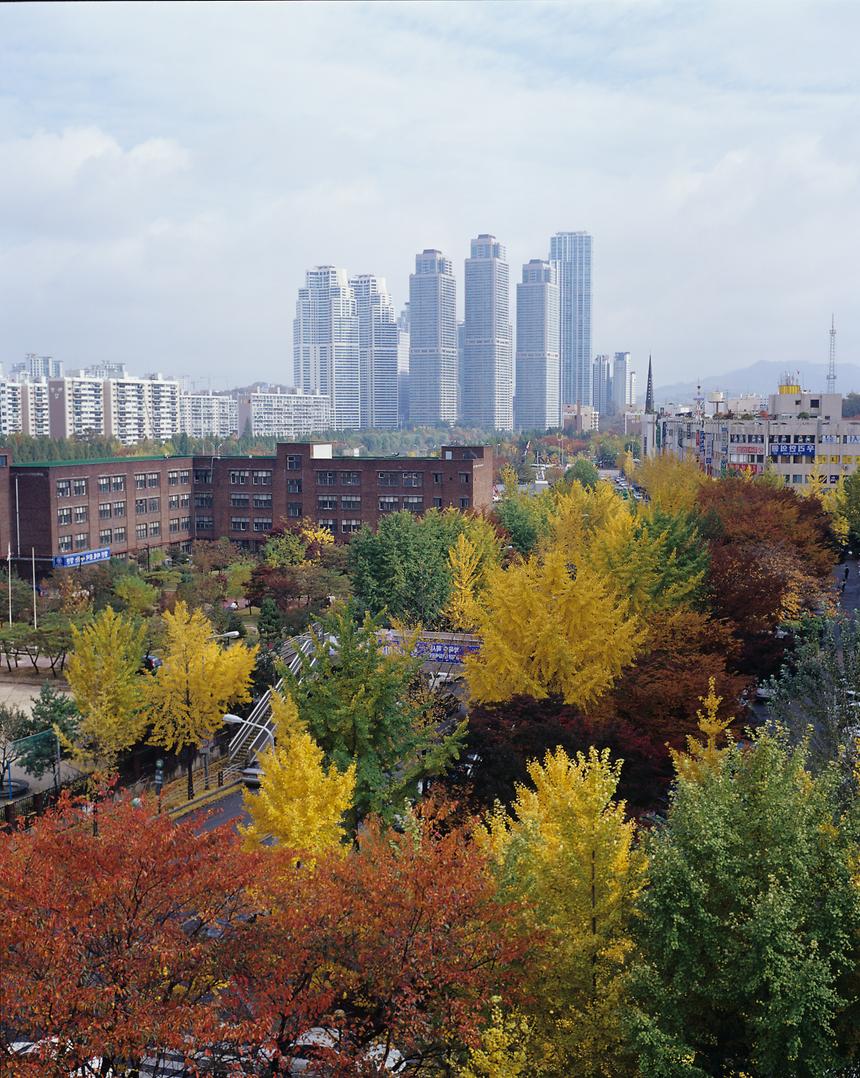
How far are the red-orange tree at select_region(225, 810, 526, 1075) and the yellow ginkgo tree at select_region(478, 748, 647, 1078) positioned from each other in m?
0.39

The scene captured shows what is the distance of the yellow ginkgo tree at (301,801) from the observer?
44.0 ft

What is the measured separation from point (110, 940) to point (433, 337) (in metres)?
172

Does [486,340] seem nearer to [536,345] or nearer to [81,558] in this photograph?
[536,345]

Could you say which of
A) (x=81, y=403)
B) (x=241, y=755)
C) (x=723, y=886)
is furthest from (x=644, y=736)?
(x=81, y=403)

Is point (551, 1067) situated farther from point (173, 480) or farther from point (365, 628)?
point (173, 480)

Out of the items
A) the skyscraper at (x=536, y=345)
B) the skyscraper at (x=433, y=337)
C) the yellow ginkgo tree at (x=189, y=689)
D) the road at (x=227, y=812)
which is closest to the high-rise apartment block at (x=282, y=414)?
the skyscraper at (x=433, y=337)

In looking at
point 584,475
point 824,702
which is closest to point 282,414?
point 584,475

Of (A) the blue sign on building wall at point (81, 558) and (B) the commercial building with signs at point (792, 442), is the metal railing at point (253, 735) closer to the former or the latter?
(A) the blue sign on building wall at point (81, 558)

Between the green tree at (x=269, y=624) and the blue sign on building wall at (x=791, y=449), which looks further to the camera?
the blue sign on building wall at (x=791, y=449)

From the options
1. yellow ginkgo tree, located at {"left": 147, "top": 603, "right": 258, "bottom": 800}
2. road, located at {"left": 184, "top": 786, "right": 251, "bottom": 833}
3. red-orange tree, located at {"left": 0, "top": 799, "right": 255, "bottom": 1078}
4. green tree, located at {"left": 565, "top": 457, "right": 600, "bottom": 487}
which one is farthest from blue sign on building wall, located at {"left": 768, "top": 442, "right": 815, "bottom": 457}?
red-orange tree, located at {"left": 0, "top": 799, "right": 255, "bottom": 1078}

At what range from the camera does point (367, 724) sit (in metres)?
16.1

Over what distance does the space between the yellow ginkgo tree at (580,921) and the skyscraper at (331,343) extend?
562 ft

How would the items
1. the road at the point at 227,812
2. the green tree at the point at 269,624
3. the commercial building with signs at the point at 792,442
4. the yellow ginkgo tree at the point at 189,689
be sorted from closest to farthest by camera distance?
the road at the point at 227,812, the yellow ginkgo tree at the point at 189,689, the green tree at the point at 269,624, the commercial building with signs at the point at 792,442

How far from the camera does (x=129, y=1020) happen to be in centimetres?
843
